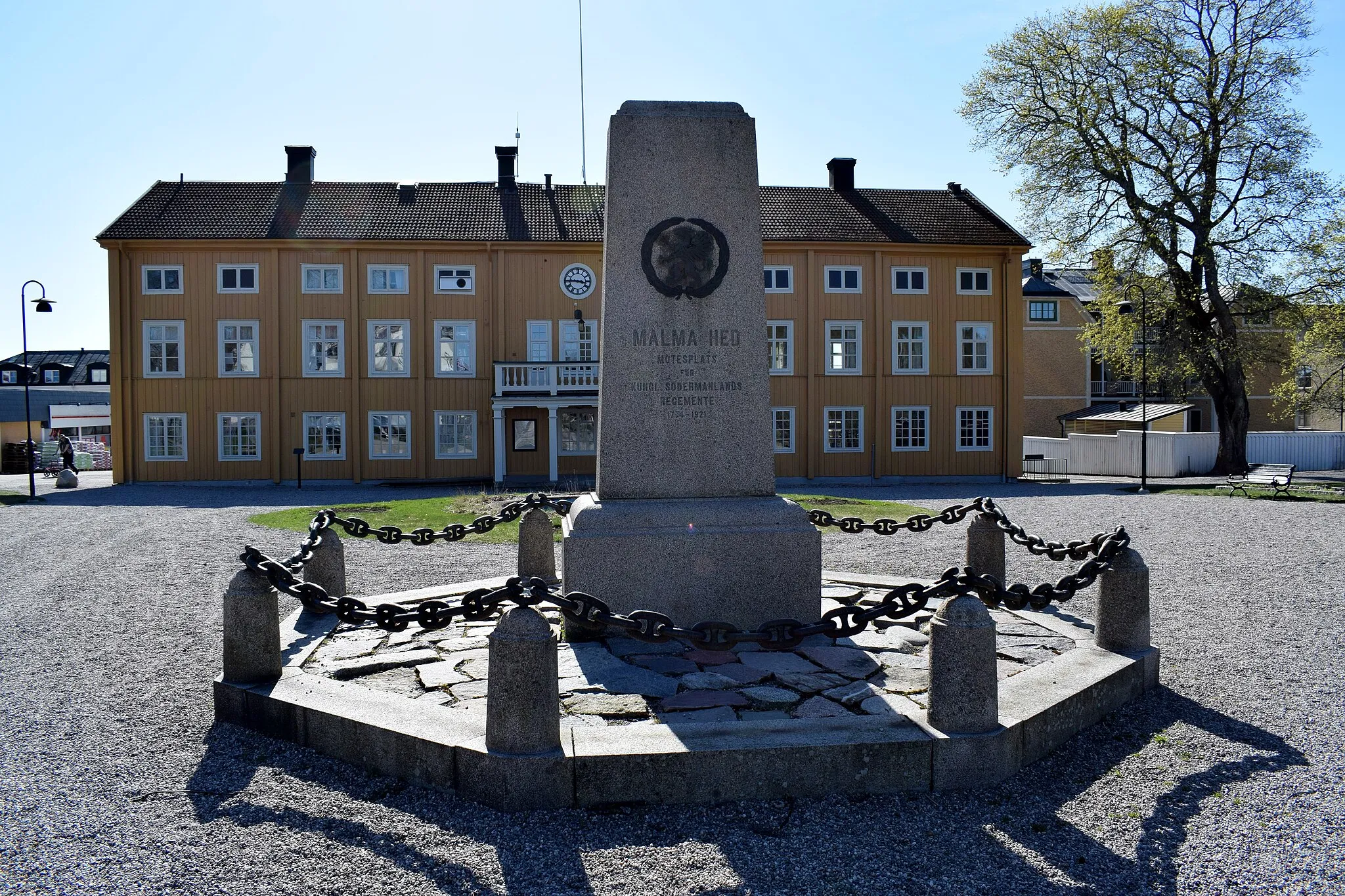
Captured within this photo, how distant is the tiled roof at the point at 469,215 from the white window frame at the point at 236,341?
8.86ft

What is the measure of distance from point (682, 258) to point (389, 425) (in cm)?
2575

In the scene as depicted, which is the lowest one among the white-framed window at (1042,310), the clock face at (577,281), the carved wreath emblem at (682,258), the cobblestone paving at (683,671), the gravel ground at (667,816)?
the gravel ground at (667,816)

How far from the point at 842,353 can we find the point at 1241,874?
95.5 feet

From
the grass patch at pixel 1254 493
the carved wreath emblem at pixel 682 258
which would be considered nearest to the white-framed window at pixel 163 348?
the carved wreath emblem at pixel 682 258

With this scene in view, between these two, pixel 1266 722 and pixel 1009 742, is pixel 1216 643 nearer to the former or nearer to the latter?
pixel 1266 722

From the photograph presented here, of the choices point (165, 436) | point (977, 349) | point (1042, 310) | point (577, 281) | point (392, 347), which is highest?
point (1042, 310)

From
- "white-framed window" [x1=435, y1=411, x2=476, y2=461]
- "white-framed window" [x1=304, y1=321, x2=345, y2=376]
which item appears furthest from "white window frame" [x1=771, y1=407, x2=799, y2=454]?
"white-framed window" [x1=304, y1=321, x2=345, y2=376]

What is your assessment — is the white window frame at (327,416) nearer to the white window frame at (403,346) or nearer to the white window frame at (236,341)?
the white window frame at (403,346)

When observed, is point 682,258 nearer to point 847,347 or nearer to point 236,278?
point 847,347

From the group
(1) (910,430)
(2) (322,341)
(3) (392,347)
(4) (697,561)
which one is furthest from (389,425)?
(4) (697,561)

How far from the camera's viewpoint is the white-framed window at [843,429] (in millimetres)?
31875

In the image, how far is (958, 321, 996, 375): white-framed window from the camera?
3281 centimetres

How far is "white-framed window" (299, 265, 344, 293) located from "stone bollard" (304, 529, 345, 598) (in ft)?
80.5

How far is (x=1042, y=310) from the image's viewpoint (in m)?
50.7
